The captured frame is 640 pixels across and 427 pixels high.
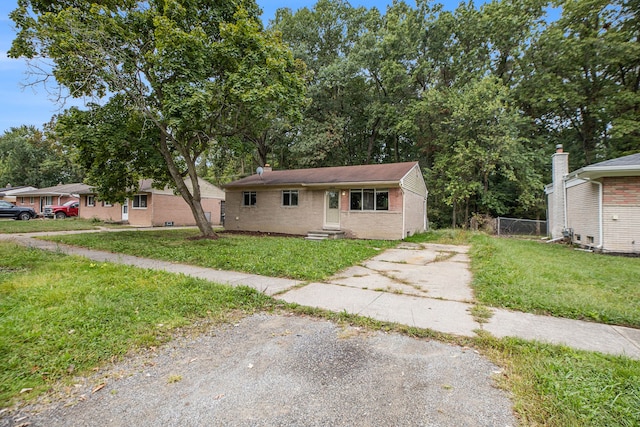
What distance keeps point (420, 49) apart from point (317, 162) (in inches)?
459

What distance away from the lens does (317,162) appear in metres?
24.6

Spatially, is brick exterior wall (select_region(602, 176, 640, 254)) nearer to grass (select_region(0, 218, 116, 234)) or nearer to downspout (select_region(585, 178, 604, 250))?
downspout (select_region(585, 178, 604, 250))

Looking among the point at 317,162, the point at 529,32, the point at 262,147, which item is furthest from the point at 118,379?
the point at 529,32

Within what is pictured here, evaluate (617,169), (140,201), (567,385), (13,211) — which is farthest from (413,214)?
(13,211)

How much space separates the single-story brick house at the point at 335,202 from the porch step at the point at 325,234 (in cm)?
23

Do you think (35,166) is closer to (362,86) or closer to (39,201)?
(39,201)

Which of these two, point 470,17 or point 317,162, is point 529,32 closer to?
point 470,17

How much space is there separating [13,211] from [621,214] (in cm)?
3273

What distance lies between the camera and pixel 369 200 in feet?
44.6

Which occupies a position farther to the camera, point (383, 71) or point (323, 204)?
point (383, 71)

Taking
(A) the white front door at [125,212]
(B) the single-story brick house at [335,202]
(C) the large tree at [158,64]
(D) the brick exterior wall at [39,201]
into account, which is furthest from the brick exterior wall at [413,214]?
(D) the brick exterior wall at [39,201]

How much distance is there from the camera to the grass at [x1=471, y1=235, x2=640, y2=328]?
402 centimetres

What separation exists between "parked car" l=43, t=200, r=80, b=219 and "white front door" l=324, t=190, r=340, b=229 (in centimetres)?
2284

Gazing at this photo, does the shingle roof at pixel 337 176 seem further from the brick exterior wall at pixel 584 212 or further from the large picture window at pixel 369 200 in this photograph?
the brick exterior wall at pixel 584 212
